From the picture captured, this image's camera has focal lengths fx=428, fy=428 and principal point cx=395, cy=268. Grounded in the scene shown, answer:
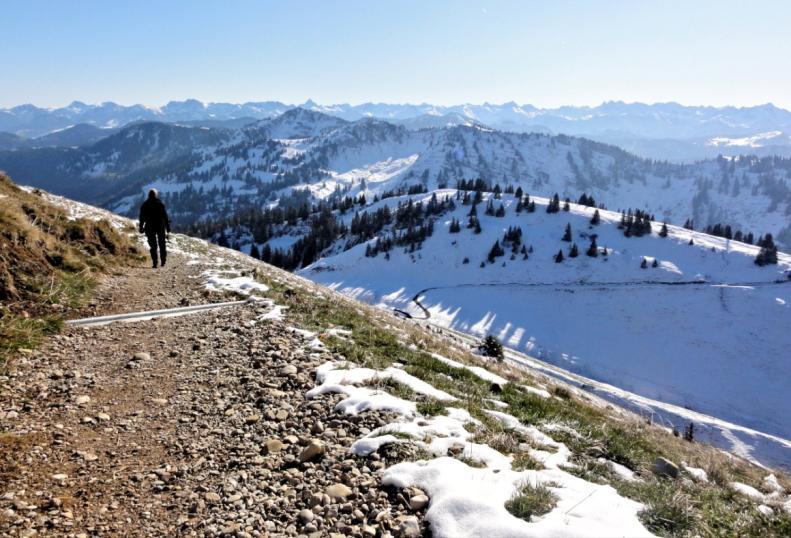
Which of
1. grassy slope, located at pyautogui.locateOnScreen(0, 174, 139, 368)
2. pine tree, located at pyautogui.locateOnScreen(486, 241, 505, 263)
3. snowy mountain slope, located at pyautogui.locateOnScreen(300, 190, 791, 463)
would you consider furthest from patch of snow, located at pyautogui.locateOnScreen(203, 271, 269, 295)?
pine tree, located at pyautogui.locateOnScreen(486, 241, 505, 263)

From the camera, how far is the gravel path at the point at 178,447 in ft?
15.4

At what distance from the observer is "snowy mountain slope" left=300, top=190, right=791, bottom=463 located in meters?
72.2

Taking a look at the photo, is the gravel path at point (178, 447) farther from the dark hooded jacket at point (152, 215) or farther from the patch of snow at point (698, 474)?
the dark hooded jacket at point (152, 215)

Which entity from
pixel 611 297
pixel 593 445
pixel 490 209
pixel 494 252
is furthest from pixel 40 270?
pixel 490 209

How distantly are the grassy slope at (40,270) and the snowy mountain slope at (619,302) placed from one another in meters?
75.6

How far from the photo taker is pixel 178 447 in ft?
20.2

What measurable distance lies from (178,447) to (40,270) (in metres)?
9.57

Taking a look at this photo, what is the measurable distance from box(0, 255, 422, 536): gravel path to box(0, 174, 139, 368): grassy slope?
55 centimetres

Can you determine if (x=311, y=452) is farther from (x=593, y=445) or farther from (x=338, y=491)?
(x=593, y=445)

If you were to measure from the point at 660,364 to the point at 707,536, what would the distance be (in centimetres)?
8645

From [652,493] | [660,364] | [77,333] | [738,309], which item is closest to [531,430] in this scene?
[652,493]

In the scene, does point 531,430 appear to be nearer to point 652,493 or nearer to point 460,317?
point 652,493

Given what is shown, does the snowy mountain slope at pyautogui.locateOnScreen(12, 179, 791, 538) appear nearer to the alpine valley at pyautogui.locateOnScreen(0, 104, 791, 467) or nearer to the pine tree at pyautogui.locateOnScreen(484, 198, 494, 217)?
the alpine valley at pyautogui.locateOnScreen(0, 104, 791, 467)

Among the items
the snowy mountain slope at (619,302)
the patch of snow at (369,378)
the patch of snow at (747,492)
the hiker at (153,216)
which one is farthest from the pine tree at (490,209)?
the patch of snow at (747,492)
